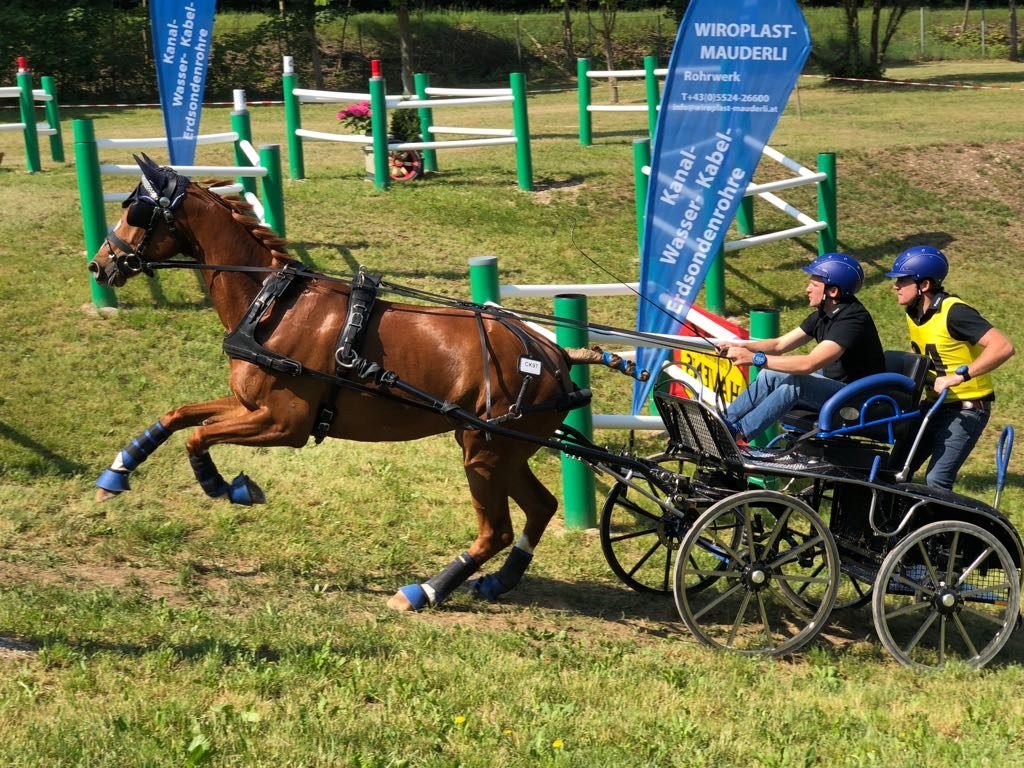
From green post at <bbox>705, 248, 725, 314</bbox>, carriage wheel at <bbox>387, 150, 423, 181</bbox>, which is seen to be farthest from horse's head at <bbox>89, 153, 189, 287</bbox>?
carriage wheel at <bbox>387, 150, 423, 181</bbox>

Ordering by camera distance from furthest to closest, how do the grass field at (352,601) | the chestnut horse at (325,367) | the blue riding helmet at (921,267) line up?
the blue riding helmet at (921,267) < the chestnut horse at (325,367) < the grass field at (352,601)

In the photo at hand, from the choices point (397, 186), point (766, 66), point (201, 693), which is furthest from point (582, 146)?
point (201, 693)

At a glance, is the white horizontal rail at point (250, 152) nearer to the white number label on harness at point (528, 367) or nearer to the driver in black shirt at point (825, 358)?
the white number label on harness at point (528, 367)

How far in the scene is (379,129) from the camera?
596 inches

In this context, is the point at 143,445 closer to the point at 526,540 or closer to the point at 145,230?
the point at 145,230

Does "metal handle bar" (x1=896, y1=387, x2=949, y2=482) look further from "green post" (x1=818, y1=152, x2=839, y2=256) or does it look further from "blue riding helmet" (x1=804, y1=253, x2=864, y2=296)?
"green post" (x1=818, y1=152, x2=839, y2=256)

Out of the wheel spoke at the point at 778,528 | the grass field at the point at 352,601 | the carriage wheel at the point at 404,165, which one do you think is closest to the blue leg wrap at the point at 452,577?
the grass field at the point at 352,601

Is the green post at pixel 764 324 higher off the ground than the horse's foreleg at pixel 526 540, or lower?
higher

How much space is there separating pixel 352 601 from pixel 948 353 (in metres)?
3.45

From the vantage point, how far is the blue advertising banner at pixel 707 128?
8.83 metres

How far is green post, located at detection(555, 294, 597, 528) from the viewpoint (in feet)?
25.0

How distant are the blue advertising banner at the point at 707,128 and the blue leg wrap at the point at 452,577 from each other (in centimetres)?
273

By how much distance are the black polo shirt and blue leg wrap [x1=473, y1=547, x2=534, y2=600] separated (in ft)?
6.47

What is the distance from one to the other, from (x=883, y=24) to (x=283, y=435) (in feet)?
146
